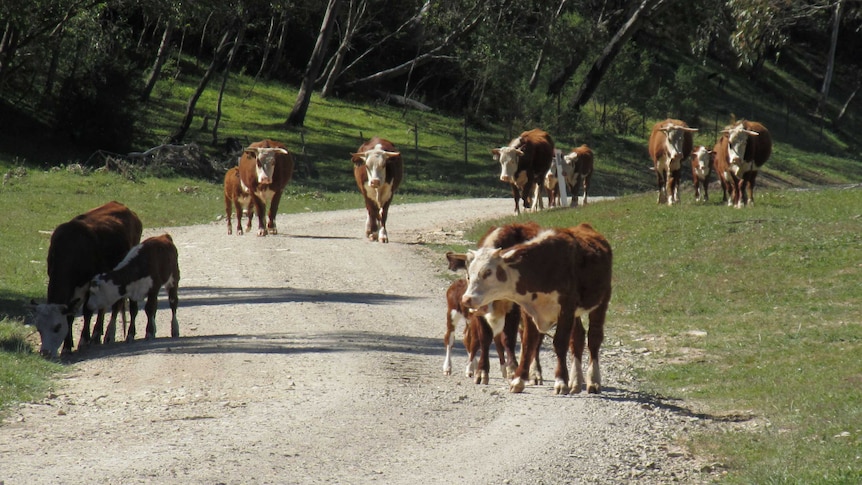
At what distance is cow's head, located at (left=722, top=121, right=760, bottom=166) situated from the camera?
27.4 metres

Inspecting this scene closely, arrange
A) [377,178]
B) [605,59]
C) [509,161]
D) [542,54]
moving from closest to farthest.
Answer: [377,178], [509,161], [542,54], [605,59]

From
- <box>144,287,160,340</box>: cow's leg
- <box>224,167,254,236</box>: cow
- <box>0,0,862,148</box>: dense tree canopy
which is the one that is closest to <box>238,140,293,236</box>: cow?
<box>224,167,254,236</box>: cow

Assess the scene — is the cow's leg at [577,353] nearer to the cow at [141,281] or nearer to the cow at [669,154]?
the cow at [141,281]

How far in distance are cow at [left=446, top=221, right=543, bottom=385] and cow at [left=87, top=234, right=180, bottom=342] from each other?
5.04 metres

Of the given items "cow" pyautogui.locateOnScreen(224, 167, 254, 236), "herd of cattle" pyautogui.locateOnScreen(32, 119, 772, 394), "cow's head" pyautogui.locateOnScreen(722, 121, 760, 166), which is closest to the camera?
"herd of cattle" pyautogui.locateOnScreen(32, 119, 772, 394)

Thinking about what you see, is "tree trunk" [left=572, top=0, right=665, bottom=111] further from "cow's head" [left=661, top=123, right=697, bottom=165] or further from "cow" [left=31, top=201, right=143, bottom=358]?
"cow" [left=31, top=201, right=143, bottom=358]

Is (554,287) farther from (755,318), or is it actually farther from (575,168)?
(575,168)

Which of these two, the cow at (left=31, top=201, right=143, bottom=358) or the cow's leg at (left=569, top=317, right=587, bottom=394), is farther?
the cow at (left=31, top=201, right=143, bottom=358)

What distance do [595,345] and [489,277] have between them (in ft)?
5.45

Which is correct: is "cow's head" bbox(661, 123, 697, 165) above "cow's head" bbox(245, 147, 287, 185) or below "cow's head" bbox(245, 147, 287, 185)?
above

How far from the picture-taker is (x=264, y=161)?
87.6 feet

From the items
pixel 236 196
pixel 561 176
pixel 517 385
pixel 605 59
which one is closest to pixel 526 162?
pixel 561 176

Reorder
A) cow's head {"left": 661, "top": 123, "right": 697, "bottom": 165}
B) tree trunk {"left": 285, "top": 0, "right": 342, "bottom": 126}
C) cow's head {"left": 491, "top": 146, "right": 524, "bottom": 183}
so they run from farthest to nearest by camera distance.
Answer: tree trunk {"left": 285, "top": 0, "right": 342, "bottom": 126}
cow's head {"left": 491, "top": 146, "right": 524, "bottom": 183}
cow's head {"left": 661, "top": 123, "right": 697, "bottom": 165}

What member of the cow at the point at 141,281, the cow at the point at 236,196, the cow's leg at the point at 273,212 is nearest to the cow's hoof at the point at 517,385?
the cow at the point at 141,281
